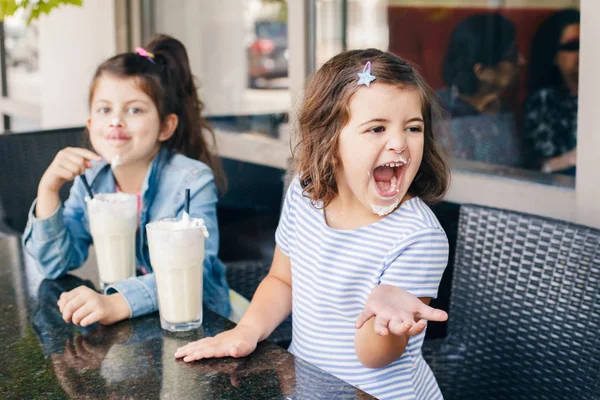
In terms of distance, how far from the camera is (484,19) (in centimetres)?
411

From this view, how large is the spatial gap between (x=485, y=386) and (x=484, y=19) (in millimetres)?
2753

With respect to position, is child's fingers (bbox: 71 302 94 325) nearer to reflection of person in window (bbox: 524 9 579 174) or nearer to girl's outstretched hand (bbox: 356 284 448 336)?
girl's outstretched hand (bbox: 356 284 448 336)

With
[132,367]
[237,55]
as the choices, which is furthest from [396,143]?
[237,55]

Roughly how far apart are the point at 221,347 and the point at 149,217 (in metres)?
0.70

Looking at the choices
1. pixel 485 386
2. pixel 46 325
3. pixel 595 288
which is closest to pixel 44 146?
pixel 46 325

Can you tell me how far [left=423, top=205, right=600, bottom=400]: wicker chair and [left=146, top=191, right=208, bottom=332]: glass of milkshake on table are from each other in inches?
26.1

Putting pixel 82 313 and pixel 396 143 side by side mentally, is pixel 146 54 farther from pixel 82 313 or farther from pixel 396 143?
pixel 396 143

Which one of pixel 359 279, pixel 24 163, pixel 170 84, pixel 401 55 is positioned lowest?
pixel 359 279

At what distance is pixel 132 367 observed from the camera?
47.6 inches

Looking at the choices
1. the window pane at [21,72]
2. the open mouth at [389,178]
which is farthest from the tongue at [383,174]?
the window pane at [21,72]

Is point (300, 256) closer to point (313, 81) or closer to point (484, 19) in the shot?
point (313, 81)

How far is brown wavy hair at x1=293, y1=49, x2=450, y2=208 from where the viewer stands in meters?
1.35

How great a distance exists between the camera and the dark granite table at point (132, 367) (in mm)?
1119

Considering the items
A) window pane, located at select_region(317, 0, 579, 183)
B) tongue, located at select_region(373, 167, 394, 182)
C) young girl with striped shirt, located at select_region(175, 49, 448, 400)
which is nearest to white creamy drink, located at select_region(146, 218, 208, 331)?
young girl with striped shirt, located at select_region(175, 49, 448, 400)
